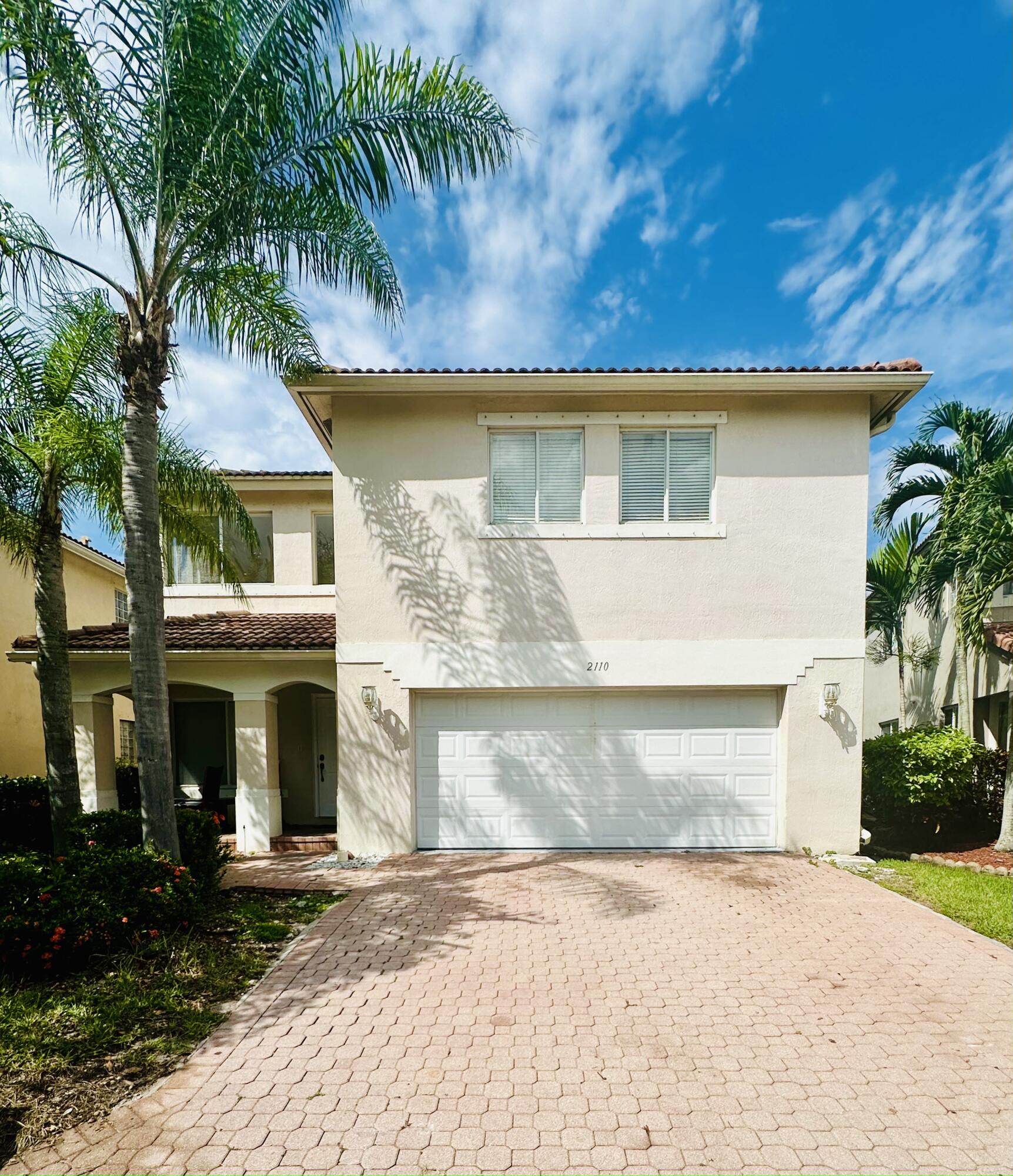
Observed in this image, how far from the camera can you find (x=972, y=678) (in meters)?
11.7

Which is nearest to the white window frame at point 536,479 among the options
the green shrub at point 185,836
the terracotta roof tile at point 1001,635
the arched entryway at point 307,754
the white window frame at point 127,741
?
the arched entryway at point 307,754

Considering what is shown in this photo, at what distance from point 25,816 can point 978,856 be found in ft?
51.1

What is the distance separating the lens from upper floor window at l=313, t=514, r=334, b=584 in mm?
13188

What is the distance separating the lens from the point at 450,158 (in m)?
7.05

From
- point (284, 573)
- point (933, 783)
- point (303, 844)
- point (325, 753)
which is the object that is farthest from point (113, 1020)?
point (933, 783)

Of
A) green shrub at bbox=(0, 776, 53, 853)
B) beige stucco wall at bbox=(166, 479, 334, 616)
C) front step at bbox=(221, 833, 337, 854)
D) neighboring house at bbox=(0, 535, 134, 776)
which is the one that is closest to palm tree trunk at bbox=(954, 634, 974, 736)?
front step at bbox=(221, 833, 337, 854)

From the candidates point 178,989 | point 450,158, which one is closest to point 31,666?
point 178,989

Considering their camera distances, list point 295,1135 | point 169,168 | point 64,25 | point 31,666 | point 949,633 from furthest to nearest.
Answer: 1. point 31,666
2. point 949,633
3. point 169,168
4. point 64,25
5. point 295,1135

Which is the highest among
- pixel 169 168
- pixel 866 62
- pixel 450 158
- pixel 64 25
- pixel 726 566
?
pixel 866 62

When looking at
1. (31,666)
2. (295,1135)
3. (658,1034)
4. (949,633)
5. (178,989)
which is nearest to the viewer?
(295,1135)

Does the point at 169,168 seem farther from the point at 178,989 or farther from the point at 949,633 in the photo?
the point at 949,633

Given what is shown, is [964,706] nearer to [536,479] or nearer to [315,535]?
[536,479]

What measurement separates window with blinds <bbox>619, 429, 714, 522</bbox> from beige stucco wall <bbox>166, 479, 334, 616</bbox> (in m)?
7.03

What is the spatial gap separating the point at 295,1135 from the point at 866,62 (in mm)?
13112
